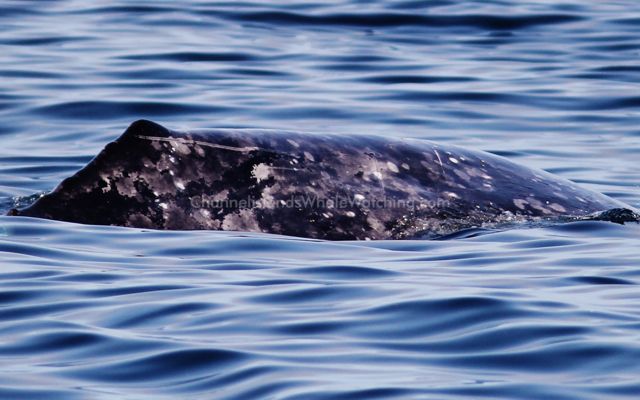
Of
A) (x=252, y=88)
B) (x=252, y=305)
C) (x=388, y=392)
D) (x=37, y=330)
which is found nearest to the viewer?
(x=388, y=392)

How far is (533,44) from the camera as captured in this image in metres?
23.5

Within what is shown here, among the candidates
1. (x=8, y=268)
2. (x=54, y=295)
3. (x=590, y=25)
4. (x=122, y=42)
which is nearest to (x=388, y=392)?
(x=54, y=295)

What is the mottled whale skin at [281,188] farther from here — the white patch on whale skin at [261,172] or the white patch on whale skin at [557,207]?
the white patch on whale skin at [557,207]

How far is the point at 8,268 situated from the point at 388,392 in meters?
3.57

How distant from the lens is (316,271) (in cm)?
916

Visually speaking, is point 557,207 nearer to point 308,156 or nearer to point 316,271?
point 308,156

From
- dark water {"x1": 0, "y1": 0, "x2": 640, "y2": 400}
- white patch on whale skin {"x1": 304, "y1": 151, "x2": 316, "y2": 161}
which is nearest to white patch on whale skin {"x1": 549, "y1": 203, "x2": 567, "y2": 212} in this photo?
dark water {"x1": 0, "y1": 0, "x2": 640, "y2": 400}

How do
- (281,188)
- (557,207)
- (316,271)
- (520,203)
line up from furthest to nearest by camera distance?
(557,207) < (520,203) < (281,188) < (316,271)

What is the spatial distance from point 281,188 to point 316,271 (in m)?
1.16

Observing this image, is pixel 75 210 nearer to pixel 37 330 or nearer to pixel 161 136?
pixel 161 136

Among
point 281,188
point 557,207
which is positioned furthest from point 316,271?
point 557,207

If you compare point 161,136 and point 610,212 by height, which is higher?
point 161,136

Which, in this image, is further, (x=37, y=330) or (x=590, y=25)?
(x=590, y=25)

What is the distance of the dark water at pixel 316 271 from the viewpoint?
21.9 feet
